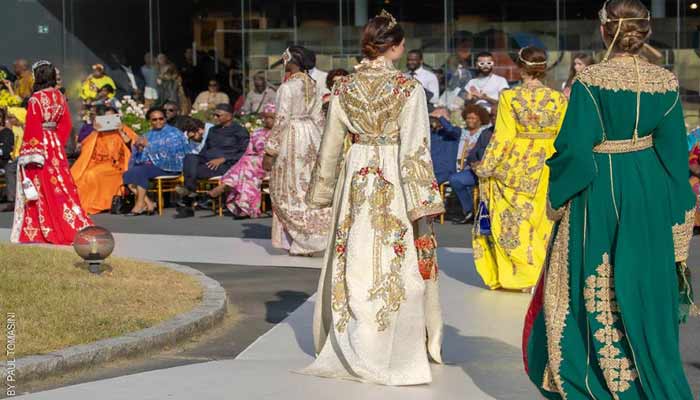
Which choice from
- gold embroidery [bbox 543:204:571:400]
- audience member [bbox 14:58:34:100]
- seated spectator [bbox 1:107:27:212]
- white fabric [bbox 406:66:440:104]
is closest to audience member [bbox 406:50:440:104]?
white fabric [bbox 406:66:440:104]

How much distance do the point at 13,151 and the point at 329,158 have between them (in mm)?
13080

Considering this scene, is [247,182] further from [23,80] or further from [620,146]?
[620,146]

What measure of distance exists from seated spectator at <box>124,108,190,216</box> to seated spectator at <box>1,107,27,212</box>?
59.2 inches

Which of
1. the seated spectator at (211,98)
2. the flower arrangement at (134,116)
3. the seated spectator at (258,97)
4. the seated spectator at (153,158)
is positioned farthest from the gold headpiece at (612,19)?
the seated spectator at (211,98)

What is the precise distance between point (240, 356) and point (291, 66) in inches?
188

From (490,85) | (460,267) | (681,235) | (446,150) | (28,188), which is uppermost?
(490,85)

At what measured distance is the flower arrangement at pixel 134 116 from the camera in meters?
19.8

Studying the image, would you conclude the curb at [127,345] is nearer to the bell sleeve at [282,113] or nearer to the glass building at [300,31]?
the bell sleeve at [282,113]

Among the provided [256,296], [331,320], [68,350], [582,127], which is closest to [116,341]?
[68,350]

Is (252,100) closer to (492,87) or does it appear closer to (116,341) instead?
(492,87)

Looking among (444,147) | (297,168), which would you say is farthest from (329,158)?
(444,147)

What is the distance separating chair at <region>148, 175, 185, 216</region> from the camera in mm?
17891

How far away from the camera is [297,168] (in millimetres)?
13219

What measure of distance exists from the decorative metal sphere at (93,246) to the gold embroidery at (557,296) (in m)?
5.12
